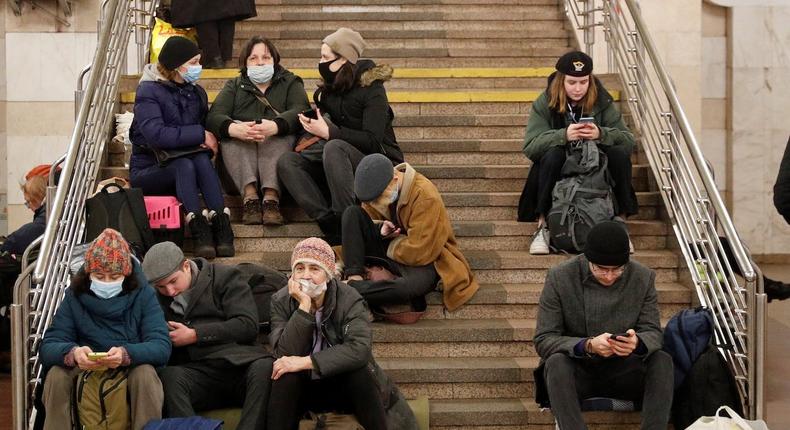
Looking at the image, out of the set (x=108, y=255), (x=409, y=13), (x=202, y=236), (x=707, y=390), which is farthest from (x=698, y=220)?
(x=409, y=13)

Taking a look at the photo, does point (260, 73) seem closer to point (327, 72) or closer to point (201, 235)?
point (327, 72)

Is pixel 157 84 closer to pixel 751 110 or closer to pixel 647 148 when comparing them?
pixel 647 148

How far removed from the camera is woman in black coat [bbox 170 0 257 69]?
10.2 metres

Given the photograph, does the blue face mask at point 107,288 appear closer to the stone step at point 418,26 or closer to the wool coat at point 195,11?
the wool coat at point 195,11

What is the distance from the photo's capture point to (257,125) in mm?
8508

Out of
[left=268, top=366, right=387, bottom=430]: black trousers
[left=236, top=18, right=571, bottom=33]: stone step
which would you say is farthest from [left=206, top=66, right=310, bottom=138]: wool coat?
[left=236, top=18, right=571, bottom=33]: stone step

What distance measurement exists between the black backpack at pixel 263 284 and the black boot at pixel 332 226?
63 centimetres

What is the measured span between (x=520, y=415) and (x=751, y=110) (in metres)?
7.20

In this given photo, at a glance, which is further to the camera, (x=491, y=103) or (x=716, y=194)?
(x=491, y=103)

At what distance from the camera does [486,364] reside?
7652mm

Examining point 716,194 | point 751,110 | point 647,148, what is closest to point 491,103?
point 647,148

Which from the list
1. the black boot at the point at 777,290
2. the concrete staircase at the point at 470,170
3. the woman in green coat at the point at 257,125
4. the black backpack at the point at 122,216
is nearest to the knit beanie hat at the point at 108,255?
the black backpack at the point at 122,216

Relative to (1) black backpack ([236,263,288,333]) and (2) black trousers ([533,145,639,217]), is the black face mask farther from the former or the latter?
(1) black backpack ([236,263,288,333])

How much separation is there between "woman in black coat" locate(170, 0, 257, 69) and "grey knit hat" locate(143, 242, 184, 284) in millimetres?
3542
